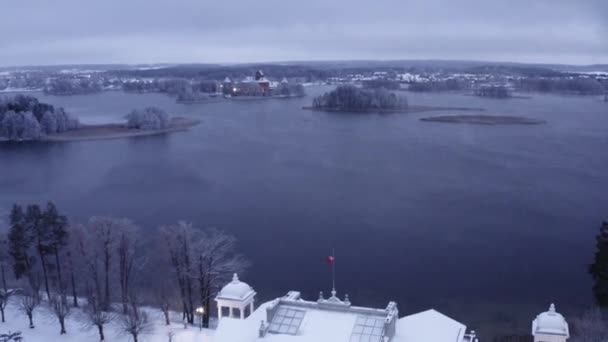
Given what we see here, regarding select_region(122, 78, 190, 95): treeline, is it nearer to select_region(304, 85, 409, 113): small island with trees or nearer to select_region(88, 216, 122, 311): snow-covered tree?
select_region(304, 85, 409, 113): small island with trees

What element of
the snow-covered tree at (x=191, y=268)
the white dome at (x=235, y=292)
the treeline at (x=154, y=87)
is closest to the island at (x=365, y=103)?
the treeline at (x=154, y=87)

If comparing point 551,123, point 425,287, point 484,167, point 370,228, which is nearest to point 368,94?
point 551,123

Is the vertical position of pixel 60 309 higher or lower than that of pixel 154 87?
lower

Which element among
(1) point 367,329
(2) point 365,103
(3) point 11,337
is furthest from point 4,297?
(2) point 365,103

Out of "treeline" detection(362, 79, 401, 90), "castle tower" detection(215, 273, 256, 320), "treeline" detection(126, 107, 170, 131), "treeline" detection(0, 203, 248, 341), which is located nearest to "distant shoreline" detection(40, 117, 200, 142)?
"treeline" detection(126, 107, 170, 131)

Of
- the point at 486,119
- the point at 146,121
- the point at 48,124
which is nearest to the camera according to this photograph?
the point at 48,124

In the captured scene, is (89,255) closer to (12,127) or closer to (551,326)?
(551,326)

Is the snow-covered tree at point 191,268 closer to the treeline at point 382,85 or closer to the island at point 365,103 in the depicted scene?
the island at point 365,103
